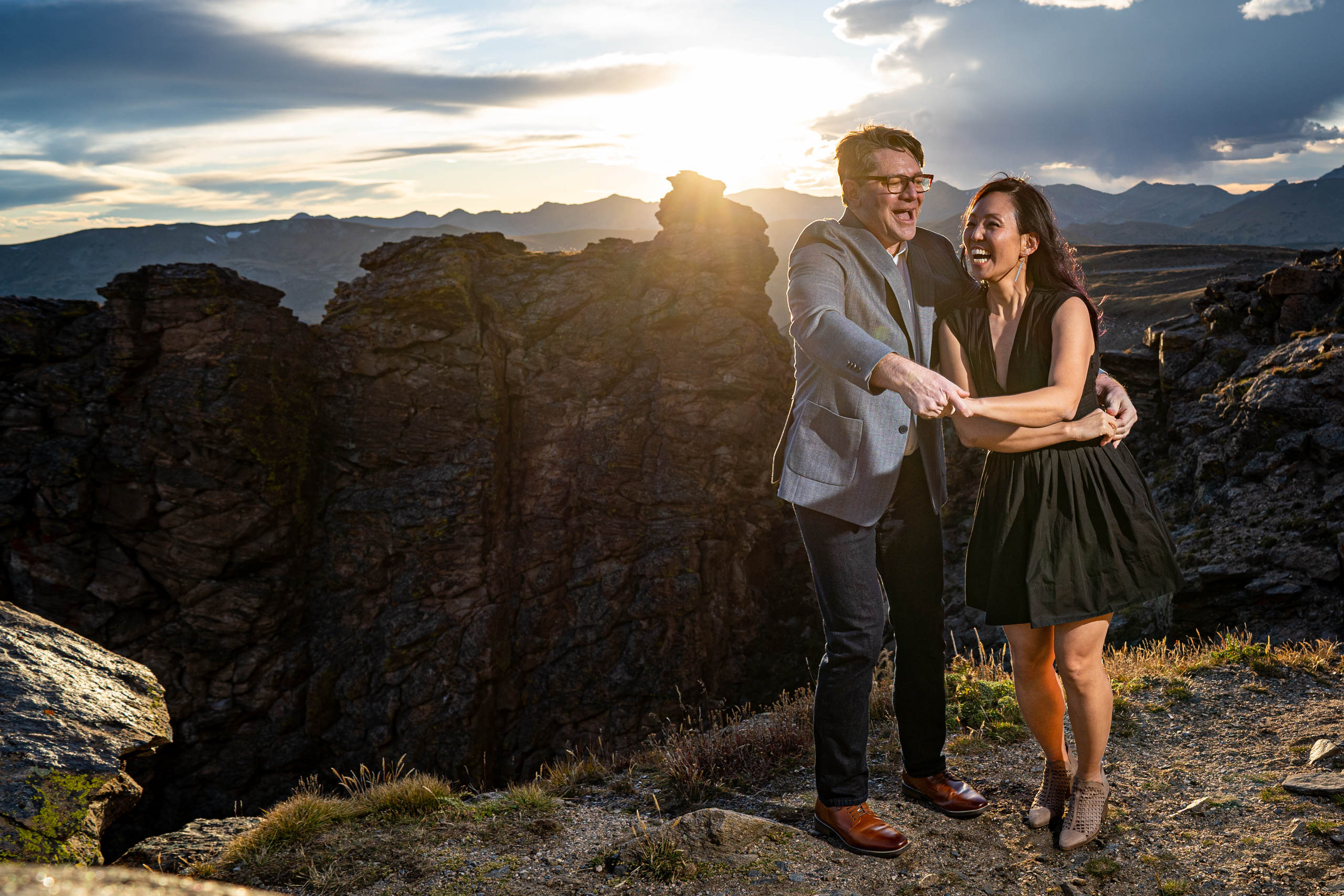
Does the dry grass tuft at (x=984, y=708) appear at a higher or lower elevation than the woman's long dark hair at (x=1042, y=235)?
lower

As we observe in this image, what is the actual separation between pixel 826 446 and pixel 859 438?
0.14 meters

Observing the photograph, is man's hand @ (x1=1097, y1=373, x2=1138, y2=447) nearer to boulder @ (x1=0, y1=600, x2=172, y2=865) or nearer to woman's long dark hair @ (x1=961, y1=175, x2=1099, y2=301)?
woman's long dark hair @ (x1=961, y1=175, x2=1099, y2=301)

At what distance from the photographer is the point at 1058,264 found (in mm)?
3160

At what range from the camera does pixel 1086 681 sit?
3.13 meters

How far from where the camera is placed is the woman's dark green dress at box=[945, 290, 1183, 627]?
9.99 feet

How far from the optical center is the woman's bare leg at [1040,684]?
321cm

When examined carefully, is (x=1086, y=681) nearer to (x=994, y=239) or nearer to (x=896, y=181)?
(x=994, y=239)

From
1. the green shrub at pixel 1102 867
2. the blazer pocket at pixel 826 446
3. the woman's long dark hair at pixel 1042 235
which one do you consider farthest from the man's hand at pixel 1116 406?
the green shrub at pixel 1102 867

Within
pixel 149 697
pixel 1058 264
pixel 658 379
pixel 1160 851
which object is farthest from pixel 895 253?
pixel 658 379

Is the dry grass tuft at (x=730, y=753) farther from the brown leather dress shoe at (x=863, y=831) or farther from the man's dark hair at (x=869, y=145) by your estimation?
the man's dark hair at (x=869, y=145)

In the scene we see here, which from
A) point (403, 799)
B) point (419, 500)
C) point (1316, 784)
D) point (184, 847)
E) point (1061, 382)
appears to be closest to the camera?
point (1061, 382)

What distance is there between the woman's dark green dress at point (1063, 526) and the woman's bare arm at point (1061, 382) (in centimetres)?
6

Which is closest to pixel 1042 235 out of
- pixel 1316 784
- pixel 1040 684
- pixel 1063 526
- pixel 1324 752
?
pixel 1063 526

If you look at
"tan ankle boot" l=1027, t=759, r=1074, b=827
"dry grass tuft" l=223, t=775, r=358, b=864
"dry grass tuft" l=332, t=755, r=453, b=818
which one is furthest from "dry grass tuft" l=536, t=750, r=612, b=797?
"tan ankle boot" l=1027, t=759, r=1074, b=827
